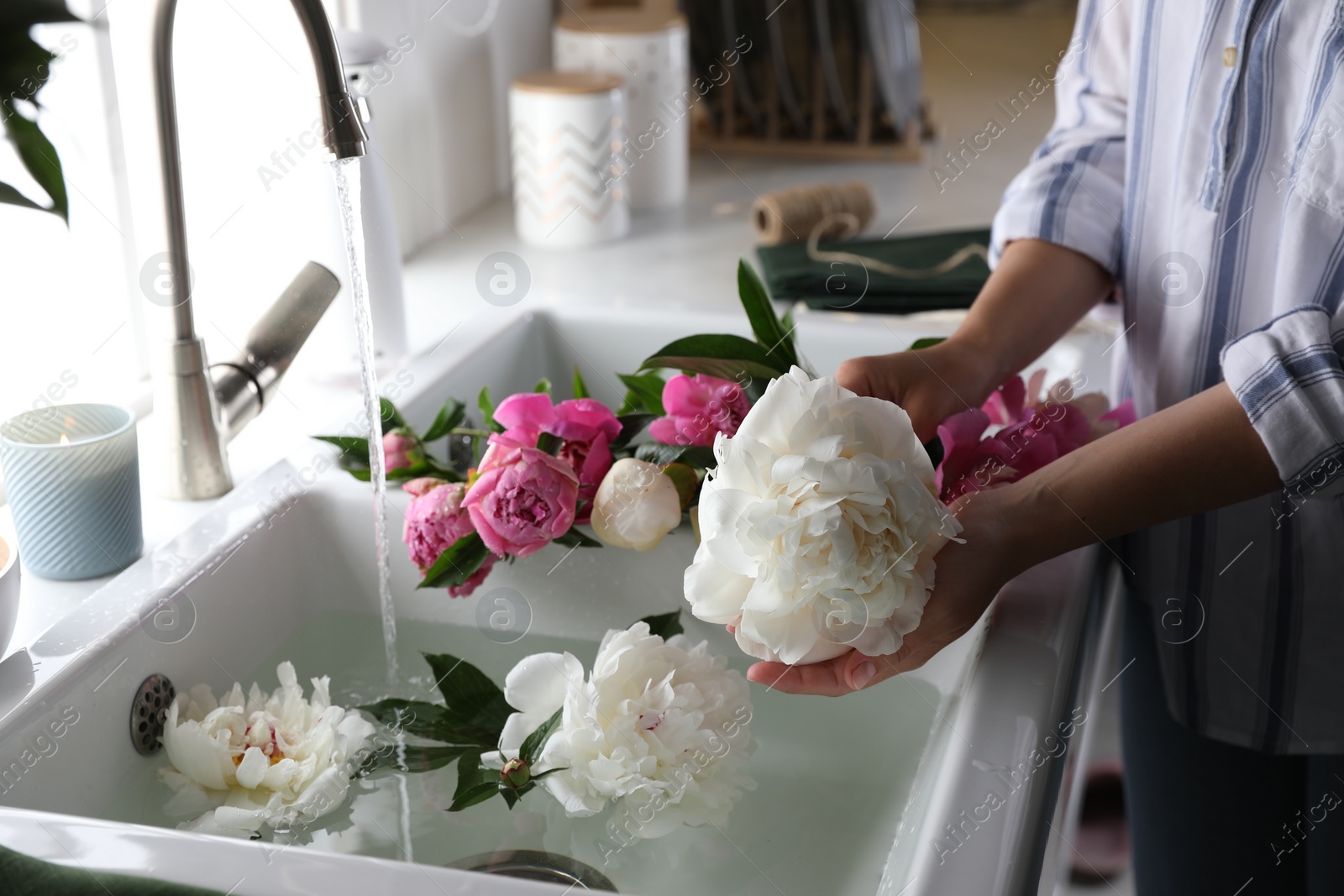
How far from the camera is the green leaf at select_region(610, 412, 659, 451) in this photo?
0.75 m

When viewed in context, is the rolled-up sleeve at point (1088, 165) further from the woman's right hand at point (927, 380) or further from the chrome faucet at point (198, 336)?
the chrome faucet at point (198, 336)

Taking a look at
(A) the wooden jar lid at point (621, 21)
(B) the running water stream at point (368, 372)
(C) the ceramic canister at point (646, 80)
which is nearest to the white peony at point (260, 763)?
(B) the running water stream at point (368, 372)

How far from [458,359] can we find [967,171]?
110 cm

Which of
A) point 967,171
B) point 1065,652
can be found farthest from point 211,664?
point 967,171

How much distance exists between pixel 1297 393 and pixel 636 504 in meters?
0.35

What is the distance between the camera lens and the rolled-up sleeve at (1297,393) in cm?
57

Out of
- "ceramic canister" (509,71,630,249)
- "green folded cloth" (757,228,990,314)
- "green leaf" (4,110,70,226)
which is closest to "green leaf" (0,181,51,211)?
"green leaf" (4,110,70,226)

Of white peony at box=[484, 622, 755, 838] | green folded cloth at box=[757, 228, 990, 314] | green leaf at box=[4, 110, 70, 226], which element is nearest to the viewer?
green leaf at box=[4, 110, 70, 226]

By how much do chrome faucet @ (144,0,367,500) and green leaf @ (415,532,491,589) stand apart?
0.23m

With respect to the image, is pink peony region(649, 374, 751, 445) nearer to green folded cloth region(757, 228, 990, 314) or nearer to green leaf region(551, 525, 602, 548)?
green leaf region(551, 525, 602, 548)

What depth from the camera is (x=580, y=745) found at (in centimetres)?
57

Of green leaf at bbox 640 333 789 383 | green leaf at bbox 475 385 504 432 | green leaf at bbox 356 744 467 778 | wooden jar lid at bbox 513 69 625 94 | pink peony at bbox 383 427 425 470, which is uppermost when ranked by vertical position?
green leaf at bbox 640 333 789 383

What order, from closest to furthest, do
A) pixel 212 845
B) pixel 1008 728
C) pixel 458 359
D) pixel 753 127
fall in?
pixel 212 845, pixel 1008 728, pixel 458 359, pixel 753 127

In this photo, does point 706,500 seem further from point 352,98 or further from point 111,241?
point 111,241
